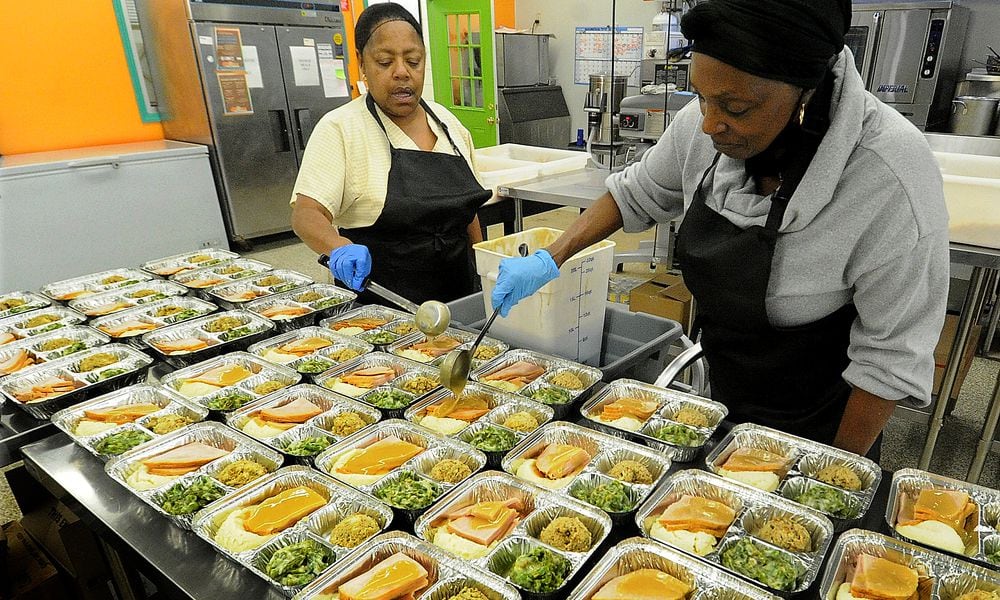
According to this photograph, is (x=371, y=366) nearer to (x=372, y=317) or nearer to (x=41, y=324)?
(x=372, y=317)

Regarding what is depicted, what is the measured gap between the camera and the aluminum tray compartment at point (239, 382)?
1.62 m

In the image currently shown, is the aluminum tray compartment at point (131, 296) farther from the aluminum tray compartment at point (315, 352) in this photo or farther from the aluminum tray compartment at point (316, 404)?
the aluminum tray compartment at point (316, 404)

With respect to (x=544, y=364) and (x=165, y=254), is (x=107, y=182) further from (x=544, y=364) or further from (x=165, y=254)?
(x=544, y=364)

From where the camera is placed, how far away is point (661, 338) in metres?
1.80

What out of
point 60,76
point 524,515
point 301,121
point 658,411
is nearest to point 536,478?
point 524,515

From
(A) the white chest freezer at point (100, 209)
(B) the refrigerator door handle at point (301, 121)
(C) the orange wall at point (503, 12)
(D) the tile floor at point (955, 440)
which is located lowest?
(D) the tile floor at point (955, 440)

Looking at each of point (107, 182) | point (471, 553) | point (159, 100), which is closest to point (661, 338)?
point (471, 553)

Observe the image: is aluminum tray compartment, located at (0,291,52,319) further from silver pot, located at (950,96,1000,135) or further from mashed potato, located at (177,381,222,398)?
silver pot, located at (950,96,1000,135)

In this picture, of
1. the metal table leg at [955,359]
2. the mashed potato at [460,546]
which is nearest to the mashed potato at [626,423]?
the mashed potato at [460,546]

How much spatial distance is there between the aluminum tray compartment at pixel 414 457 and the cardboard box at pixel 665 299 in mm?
2204

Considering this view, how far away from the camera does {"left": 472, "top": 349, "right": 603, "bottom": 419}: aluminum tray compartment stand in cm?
152

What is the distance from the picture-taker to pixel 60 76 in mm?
4984

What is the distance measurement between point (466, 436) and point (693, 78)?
907 millimetres

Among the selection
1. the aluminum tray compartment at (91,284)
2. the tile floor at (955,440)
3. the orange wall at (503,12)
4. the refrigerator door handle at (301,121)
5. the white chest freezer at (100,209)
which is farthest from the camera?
the orange wall at (503,12)
